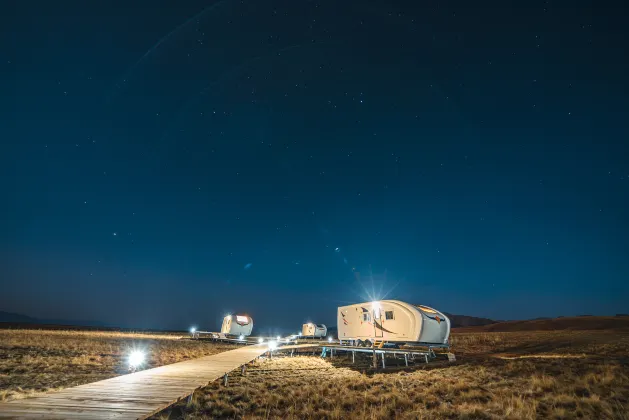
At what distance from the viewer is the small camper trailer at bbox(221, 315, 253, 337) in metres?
37.3

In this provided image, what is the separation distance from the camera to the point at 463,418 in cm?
741

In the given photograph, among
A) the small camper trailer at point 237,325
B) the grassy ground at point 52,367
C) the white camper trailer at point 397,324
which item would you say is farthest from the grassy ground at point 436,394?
the small camper trailer at point 237,325

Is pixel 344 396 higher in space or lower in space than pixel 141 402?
lower

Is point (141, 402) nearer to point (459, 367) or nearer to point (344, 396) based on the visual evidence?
point (344, 396)

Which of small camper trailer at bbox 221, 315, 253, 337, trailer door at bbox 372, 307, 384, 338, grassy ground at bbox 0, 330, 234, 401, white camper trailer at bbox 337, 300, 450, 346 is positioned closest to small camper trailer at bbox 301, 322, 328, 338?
small camper trailer at bbox 221, 315, 253, 337

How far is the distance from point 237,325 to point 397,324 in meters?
23.7

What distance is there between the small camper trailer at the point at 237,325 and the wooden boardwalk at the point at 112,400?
2811cm

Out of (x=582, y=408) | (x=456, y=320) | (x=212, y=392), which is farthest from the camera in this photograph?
(x=456, y=320)

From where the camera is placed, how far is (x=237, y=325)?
1478 inches

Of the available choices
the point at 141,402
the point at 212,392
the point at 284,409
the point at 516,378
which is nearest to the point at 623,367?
the point at 516,378

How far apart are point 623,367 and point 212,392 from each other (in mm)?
13129

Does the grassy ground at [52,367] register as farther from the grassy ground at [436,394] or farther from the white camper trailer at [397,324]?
the white camper trailer at [397,324]

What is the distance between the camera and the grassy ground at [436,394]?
25.9ft

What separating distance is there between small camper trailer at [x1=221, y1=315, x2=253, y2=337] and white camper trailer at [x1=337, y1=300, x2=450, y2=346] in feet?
59.2
